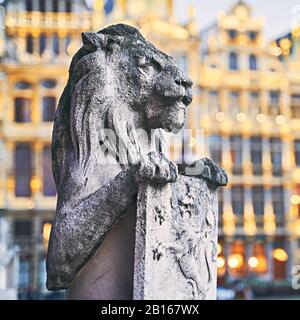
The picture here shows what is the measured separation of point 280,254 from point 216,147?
5911 mm

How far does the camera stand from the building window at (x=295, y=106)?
34.4 metres

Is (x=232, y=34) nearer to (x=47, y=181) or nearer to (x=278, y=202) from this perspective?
(x=278, y=202)

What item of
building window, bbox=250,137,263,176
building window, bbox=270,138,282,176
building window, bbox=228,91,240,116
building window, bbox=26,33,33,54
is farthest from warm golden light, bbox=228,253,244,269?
building window, bbox=26,33,33,54

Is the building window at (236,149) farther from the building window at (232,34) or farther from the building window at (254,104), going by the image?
the building window at (232,34)

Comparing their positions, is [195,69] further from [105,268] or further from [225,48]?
[105,268]

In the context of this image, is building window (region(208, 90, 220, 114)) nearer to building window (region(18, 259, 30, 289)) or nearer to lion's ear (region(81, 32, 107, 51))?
building window (region(18, 259, 30, 289))

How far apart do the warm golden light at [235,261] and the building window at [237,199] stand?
6.59 feet

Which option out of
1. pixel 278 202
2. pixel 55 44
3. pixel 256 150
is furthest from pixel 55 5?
pixel 278 202

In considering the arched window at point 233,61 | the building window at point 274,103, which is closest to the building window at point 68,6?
the arched window at point 233,61

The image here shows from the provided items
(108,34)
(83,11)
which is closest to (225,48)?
(83,11)

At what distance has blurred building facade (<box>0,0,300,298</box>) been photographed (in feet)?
102

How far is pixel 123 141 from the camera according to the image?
3.10 metres

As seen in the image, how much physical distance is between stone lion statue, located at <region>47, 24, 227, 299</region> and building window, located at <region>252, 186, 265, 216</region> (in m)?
30.4

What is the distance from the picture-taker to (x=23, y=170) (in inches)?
1227
